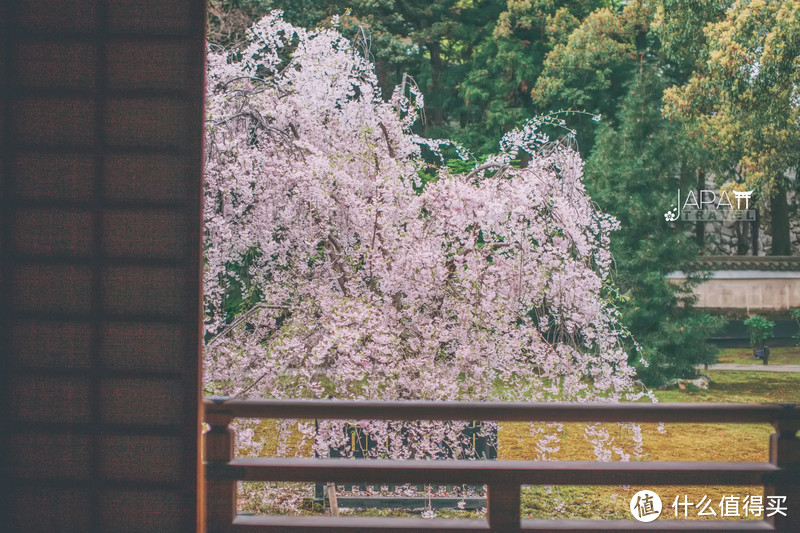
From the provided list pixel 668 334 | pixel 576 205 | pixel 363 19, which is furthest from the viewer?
pixel 363 19

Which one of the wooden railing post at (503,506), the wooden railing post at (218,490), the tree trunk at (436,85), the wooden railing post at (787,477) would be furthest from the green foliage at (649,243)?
the wooden railing post at (218,490)

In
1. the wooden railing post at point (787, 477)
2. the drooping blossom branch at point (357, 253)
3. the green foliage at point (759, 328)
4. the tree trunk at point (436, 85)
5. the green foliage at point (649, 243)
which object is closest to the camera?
the wooden railing post at point (787, 477)

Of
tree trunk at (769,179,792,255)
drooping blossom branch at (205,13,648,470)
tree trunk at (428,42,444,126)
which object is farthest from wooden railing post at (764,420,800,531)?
tree trunk at (769,179,792,255)

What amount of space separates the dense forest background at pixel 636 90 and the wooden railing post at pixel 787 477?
21.2ft

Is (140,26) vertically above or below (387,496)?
above

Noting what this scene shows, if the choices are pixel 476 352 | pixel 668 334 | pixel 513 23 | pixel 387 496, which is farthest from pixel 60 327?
pixel 513 23

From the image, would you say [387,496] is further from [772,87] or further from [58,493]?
[772,87]

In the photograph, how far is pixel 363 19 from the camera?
1171cm

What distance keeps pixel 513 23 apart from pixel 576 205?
8710 mm

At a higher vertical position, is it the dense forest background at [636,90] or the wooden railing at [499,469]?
the dense forest background at [636,90]

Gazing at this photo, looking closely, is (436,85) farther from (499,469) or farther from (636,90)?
(499,469)

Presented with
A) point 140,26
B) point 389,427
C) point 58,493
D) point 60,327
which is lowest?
point 389,427

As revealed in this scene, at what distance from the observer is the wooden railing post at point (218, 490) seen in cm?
216

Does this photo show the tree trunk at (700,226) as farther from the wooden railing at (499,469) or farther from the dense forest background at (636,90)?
the wooden railing at (499,469)
